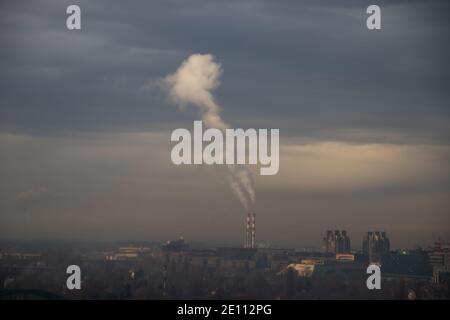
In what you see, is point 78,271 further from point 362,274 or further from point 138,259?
point 362,274

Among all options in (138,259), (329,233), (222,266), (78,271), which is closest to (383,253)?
Result: (329,233)
